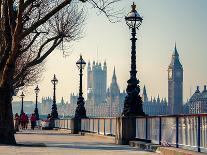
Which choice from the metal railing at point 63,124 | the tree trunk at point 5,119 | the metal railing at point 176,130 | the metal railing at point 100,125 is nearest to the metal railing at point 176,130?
the metal railing at point 176,130

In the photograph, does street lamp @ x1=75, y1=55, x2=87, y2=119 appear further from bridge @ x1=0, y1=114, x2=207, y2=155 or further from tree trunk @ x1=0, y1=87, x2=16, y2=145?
tree trunk @ x1=0, y1=87, x2=16, y2=145

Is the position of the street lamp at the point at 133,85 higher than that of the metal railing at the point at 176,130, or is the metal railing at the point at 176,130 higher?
the street lamp at the point at 133,85

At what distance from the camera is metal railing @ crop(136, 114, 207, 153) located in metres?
14.7

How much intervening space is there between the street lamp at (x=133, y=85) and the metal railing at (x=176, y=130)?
3.30ft

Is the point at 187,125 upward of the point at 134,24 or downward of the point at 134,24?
downward

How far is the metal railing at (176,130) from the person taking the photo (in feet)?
48.1

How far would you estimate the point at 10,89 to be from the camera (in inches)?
860

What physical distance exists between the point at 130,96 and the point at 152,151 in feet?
18.8

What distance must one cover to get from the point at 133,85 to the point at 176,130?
7.08m

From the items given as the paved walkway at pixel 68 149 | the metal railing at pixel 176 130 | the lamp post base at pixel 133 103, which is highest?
the lamp post base at pixel 133 103

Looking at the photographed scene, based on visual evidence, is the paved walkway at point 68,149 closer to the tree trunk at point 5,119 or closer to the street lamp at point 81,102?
the tree trunk at point 5,119

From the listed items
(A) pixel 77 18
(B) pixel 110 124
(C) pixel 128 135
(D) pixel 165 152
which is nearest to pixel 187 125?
(D) pixel 165 152

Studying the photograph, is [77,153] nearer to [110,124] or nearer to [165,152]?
[165,152]

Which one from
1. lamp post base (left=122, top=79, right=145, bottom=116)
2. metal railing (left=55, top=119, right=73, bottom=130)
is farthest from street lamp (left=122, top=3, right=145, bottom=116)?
metal railing (left=55, top=119, right=73, bottom=130)
